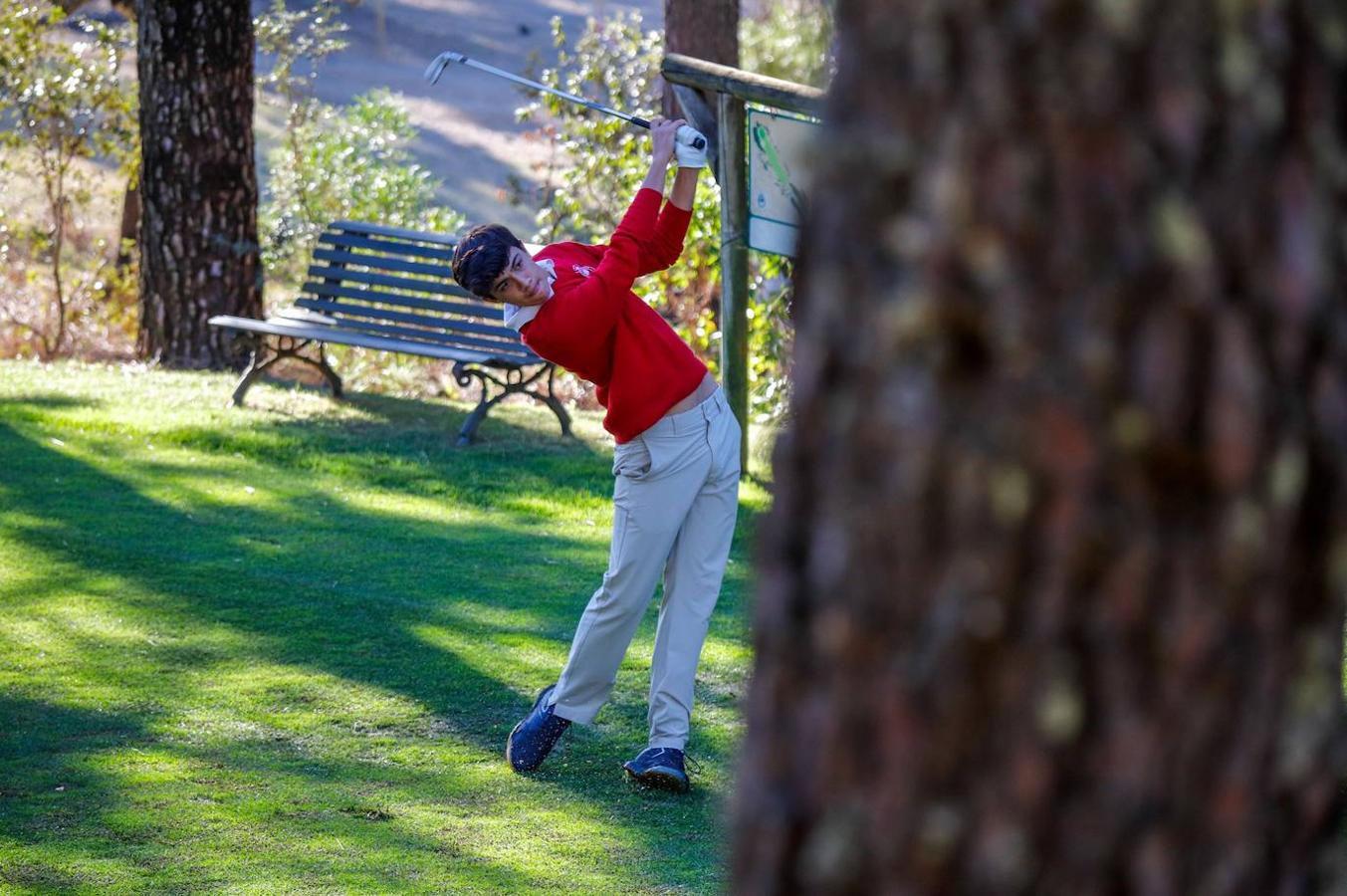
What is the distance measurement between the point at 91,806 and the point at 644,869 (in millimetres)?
1583

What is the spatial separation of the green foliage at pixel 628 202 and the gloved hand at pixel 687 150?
2.81 metres

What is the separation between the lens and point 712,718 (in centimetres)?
569

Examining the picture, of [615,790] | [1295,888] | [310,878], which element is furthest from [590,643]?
[1295,888]

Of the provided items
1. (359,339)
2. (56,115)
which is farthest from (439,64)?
(56,115)

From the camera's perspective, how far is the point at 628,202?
13.6 m

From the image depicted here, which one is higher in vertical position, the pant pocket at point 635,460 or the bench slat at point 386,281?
the bench slat at point 386,281

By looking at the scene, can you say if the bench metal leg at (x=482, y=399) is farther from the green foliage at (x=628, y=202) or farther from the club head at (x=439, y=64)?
the club head at (x=439, y=64)

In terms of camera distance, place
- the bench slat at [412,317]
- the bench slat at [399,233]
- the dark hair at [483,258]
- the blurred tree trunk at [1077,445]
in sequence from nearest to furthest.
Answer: the blurred tree trunk at [1077,445]
the dark hair at [483,258]
the bench slat at [412,317]
the bench slat at [399,233]

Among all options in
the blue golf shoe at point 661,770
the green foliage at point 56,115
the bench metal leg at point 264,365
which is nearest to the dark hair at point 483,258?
the blue golf shoe at point 661,770

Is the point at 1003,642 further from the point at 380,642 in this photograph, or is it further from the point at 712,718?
the point at 380,642

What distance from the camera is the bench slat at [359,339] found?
970 cm

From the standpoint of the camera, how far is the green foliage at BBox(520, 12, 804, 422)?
1021 cm

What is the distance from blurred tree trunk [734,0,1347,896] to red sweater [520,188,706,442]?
310 cm

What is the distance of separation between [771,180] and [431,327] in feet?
11.4
